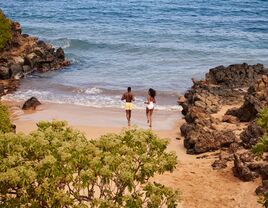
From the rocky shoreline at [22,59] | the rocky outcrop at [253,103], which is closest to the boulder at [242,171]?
the rocky outcrop at [253,103]

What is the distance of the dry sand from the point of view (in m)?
17.5

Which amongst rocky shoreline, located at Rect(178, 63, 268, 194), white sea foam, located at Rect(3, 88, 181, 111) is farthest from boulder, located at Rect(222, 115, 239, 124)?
white sea foam, located at Rect(3, 88, 181, 111)

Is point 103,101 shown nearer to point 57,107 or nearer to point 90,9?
point 57,107

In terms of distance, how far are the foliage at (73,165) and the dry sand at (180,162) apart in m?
4.65

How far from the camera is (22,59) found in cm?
4019

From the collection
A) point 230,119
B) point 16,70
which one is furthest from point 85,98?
point 230,119

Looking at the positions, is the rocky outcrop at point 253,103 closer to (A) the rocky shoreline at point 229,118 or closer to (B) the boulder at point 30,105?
(A) the rocky shoreline at point 229,118

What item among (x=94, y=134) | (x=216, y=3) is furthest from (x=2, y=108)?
(x=216, y=3)

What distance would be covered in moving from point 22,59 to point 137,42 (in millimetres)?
17103

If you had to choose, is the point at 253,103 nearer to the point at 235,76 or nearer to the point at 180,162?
the point at 180,162

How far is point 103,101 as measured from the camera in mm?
31734

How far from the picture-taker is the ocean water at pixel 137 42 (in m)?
35.8

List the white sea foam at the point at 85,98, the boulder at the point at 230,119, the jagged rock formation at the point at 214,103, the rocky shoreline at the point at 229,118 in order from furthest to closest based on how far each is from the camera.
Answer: the white sea foam at the point at 85,98
the boulder at the point at 230,119
the jagged rock formation at the point at 214,103
the rocky shoreline at the point at 229,118

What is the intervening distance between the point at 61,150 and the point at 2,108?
910cm
